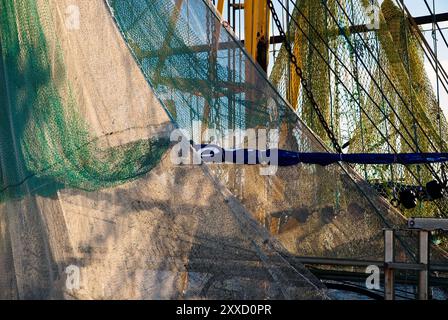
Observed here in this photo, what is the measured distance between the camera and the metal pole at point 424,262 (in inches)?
136

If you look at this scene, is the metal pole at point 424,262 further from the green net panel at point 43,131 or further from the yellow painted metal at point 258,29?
the yellow painted metal at point 258,29

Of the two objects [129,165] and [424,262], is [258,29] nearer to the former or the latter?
[129,165]

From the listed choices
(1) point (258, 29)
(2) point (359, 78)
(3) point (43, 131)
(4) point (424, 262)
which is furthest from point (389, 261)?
(2) point (359, 78)

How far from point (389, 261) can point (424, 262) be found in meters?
0.18

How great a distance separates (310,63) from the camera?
1214cm

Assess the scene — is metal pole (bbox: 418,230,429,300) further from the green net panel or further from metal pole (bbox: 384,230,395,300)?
the green net panel

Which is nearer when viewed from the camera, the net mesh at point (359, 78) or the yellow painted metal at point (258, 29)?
the yellow painted metal at point (258, 29)

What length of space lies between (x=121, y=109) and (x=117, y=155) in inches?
10.1

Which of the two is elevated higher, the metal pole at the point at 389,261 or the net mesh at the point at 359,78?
the net mesh at the point at 359,78

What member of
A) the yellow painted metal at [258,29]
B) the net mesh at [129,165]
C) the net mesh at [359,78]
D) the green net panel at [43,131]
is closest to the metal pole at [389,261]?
the net mesh at [129,165]

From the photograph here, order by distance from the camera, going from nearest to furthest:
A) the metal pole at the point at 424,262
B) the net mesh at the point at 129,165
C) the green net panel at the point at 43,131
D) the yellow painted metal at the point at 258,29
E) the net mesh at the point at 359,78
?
the metal pole at the point at 424,262, the net mesh at the point at 129,165, the green net panel at the point at 43,131, the yellow painted metal at the point at 258,29, the net mesh at the point at 359,78

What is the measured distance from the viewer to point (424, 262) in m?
3.45

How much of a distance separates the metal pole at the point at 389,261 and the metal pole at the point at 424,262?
0.44 feet

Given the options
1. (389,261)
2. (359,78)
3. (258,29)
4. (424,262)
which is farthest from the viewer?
(359,78)
